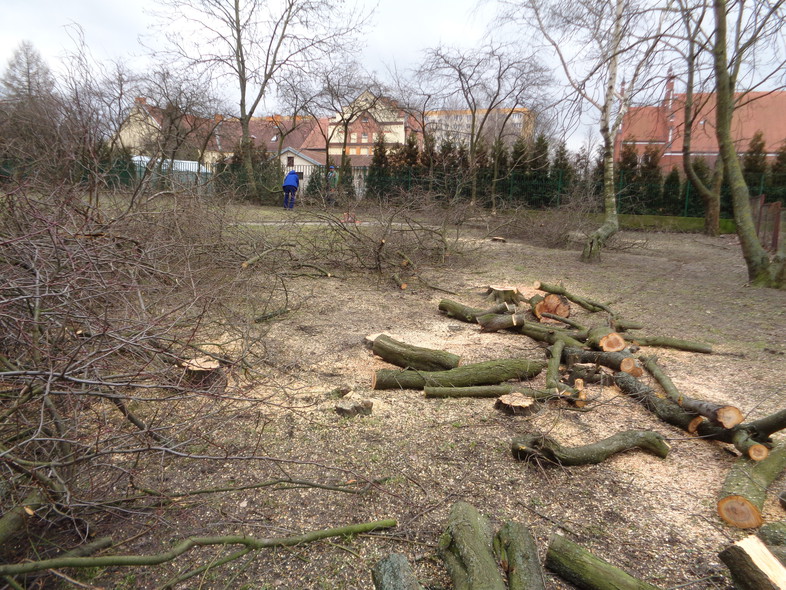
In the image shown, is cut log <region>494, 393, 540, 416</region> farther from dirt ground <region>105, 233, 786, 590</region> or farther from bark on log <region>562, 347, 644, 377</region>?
bark on log <region>562, 347, 644, 377</region>

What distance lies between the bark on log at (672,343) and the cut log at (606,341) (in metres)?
0.70

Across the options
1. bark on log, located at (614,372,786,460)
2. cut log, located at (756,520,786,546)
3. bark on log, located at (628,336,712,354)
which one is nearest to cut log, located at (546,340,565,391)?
bark on log, located at (614,372,786,460)

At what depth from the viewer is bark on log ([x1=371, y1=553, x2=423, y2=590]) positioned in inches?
73.7

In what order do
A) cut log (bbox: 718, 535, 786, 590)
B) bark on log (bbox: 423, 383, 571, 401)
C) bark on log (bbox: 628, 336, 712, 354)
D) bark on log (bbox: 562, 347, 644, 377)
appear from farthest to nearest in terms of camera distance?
bark on log (bbox: 628, 336, 712, 354) < bark on log (bbox: 562, 347, 644, 377) < bark on log (bbox: 423, 383, 571, 401) < cut log (bbox: 718, 535, 786, 590)

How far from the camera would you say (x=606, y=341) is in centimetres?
447

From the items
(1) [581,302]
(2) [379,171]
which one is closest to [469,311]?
(1) [581,302]

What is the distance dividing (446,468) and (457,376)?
114cm

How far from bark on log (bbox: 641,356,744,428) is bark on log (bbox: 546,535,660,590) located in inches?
59.4

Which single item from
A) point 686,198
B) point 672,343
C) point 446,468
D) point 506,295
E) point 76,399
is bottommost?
point 446,468

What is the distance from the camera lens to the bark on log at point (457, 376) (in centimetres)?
400

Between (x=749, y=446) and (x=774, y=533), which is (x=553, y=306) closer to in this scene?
(x=749, y=446)

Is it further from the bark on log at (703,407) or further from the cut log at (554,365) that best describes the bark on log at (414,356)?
the bark on log at (703,407)

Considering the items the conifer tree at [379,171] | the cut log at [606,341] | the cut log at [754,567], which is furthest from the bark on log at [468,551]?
the conifer tree at [379,171]

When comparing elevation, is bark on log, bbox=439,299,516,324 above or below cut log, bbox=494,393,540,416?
above
